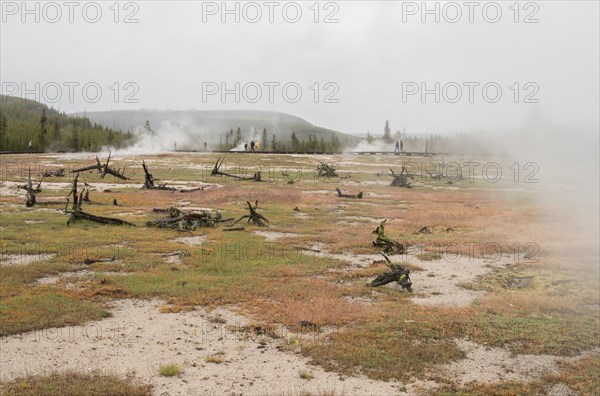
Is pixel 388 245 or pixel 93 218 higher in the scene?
pixel 93 218

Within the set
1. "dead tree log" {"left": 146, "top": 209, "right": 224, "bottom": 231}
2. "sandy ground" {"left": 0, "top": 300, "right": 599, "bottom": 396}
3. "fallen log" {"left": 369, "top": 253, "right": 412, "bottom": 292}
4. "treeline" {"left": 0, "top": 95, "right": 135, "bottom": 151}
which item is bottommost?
"sandy ground" {"left": 0, "top": 300, "right": 599, "bottom": 396}

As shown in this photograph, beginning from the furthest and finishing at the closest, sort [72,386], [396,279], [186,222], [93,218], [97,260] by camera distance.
Result: 1. [93,218]
2. [186,222]
3. [97,260]
4. [396,279]
5. [72,386]

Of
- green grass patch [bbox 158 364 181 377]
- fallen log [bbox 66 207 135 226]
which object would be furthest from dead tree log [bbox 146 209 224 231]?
green grass patch [bbox 158 364 181 377]

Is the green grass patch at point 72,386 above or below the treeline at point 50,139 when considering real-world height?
below

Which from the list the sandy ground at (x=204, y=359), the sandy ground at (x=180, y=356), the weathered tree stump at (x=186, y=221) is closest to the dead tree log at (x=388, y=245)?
the weathered tree stump at (x=186, y=221)

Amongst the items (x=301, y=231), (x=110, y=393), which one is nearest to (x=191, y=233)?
(x=301, y=231)

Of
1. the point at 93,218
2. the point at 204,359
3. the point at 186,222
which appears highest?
the point at 93,218

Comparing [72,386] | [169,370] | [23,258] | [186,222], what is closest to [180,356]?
[169,370]

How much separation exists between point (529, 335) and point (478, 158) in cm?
8984

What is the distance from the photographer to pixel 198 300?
16.5 meters

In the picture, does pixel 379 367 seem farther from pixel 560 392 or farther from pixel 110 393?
pixel 110 393

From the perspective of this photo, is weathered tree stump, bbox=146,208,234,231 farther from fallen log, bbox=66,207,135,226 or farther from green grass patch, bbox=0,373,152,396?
green grass patch, bbox=0,373,152,396

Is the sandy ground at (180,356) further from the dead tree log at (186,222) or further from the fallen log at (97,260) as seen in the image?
the dead tree log at (186,222)

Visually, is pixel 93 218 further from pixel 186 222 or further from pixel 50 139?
pixel 50 139
